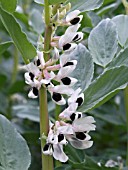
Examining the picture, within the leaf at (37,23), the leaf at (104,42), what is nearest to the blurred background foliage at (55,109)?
the leaf at (37,23)

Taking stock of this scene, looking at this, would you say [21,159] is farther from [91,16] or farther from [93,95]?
[91,16]

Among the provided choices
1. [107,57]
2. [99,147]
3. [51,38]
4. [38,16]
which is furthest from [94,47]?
[99,147]

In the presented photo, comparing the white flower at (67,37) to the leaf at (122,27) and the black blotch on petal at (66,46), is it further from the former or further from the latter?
the leaf at (122,27)

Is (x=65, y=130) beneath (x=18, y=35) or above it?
beneath

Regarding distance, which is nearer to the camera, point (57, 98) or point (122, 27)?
point (57, 98)

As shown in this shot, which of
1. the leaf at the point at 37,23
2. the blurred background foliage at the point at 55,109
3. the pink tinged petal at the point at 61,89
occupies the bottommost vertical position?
the blurred background foliage at the point at 55,109

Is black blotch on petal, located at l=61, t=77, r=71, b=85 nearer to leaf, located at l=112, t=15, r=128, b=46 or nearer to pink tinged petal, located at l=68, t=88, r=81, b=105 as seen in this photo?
pink tinged petal, located at l=68, t=88, r=81, b=105

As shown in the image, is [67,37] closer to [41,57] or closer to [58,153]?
[41,57]

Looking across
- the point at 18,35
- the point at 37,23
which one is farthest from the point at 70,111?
the point at 37,23
